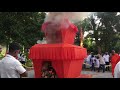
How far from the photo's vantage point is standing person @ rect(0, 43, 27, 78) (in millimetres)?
3648

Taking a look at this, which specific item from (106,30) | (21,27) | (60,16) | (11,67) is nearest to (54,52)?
(60,16)

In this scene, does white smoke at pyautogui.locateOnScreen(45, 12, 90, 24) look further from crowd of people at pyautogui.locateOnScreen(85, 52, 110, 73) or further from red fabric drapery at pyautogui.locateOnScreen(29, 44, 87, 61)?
crowd of people at pyautogui.locateOnScreen(85, 52, 110, 73)

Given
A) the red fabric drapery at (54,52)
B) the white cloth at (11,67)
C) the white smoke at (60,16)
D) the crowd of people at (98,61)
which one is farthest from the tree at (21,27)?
the white cloth at (11,67)

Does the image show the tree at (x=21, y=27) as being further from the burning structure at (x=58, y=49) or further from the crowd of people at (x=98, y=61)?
the burning structure at (x=58, y=49)

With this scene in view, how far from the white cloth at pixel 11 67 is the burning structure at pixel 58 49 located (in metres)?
3.42

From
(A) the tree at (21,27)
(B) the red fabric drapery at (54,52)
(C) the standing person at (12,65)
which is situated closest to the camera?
(C) the standing person at (12,65)

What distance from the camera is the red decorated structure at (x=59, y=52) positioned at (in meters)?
7.15

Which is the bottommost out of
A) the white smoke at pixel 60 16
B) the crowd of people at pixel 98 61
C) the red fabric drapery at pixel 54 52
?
the crowd of people at pixel 98 61

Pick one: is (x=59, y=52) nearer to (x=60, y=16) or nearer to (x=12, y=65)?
(x=60, y=16)

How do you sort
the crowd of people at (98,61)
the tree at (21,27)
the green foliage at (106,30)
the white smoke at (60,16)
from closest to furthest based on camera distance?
1. the white smoke at (60,16)
2. the crowd of people at (98,61)
3. the tree at (21,27)
4. the green foliage at (106,30)

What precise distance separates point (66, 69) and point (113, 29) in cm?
898

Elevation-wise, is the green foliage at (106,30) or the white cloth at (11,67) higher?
the green foliage at (106,30)

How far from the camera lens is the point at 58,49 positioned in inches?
280

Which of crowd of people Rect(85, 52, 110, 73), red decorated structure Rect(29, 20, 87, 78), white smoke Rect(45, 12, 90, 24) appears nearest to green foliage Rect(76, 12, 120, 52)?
crowd of people Rect(85, 52, 110, 73)
